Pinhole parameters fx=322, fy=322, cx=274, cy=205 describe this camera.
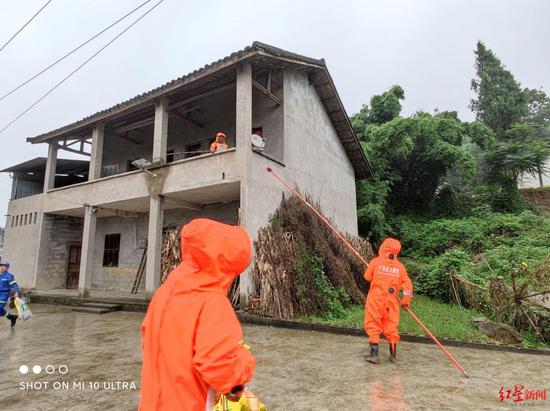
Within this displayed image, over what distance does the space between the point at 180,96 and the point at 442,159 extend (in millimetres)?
13999

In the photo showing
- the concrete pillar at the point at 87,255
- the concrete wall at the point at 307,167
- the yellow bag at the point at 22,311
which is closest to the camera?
the yellow bag at the point at 22,311

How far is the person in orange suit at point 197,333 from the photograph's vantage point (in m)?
1.44

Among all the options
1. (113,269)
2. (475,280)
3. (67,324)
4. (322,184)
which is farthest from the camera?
(113,269)

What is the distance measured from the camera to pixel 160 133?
10.2 m

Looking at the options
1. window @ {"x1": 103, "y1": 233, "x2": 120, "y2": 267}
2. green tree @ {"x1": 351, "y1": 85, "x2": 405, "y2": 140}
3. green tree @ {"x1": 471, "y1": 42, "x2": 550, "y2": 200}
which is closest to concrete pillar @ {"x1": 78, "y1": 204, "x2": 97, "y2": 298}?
window @ {"x1": 103, "y1": 233, "x2": 120, "y2": 267}

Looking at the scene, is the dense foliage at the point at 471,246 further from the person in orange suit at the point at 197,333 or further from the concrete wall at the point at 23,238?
the concrete wall at the point at 23,238

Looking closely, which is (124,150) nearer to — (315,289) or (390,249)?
(315,289)

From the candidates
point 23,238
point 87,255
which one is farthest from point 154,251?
point 23,238

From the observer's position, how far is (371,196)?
17234 millimetres

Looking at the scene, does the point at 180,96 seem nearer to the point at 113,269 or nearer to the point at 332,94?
the point at 332,94

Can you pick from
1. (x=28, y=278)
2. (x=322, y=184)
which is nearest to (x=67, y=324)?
(x=28, y=278)

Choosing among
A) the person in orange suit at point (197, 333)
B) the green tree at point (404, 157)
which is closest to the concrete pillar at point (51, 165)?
the green tree at point (404, 157)

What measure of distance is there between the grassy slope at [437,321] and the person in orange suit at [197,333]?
225 inches

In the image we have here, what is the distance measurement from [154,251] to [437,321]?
761 centimetres
